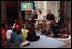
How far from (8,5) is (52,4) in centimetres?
38

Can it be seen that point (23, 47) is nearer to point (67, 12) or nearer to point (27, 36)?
point (27, 36)

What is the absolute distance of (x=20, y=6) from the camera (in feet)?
9.23

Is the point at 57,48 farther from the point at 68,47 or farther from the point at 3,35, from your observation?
the point at 3,35

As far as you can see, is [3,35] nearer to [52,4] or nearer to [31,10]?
[31,10]

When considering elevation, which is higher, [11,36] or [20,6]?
[20,6]

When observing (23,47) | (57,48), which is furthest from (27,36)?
(57,48)

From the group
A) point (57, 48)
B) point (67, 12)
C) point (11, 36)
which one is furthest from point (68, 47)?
point (11, 36)

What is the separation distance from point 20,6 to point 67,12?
1.36 feet

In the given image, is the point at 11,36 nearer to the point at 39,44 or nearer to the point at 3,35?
the point at 3,35

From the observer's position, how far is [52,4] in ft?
9.16

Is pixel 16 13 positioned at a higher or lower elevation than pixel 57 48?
higher

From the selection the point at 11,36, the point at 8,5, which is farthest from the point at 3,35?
the point at 8,5

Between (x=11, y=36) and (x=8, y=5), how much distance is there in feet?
0.93

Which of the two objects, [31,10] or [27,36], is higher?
[31,10]
